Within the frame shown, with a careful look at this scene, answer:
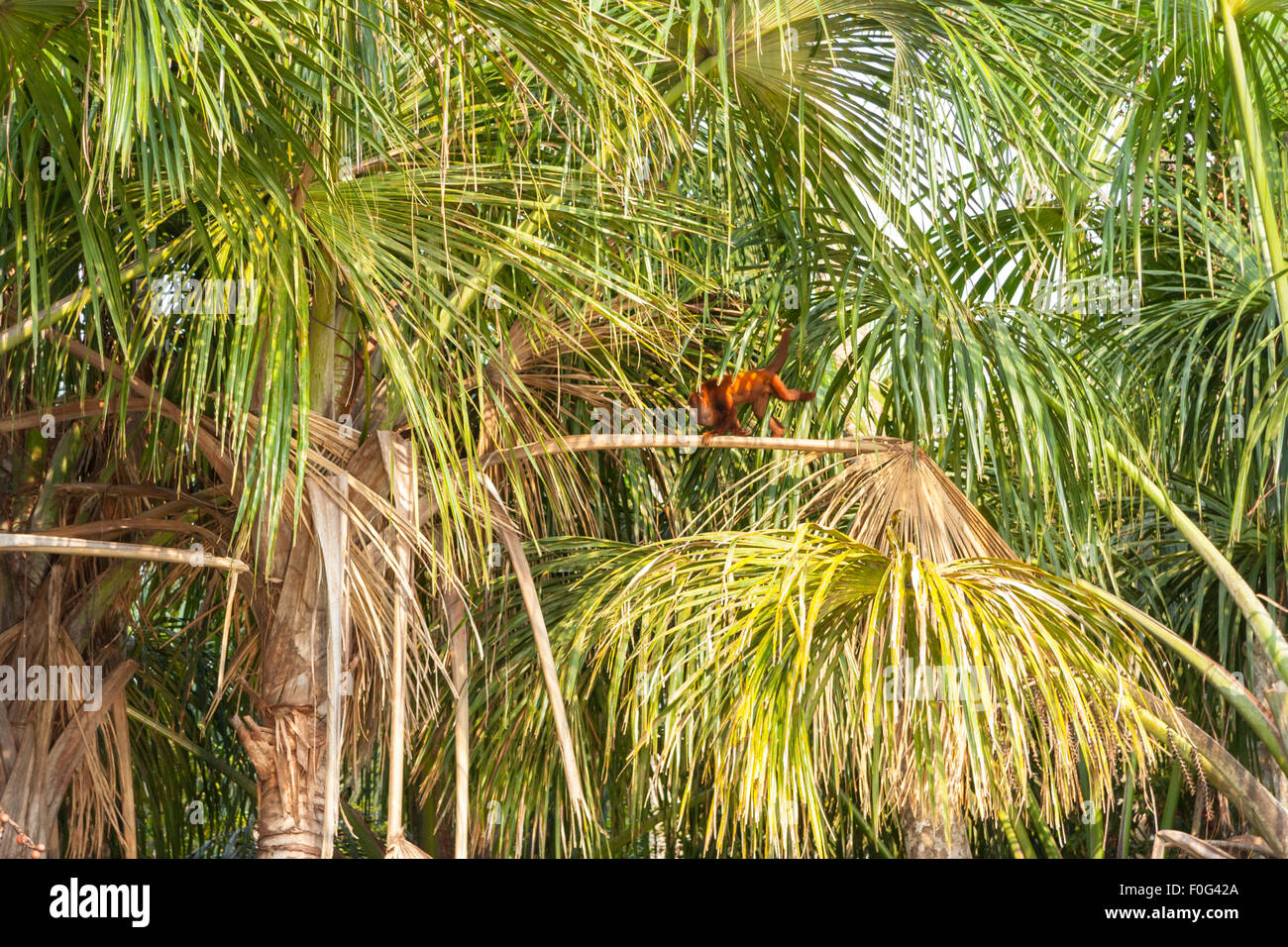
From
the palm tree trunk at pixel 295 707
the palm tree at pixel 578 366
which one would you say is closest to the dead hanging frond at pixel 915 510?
the palm tree at pixel 578 366

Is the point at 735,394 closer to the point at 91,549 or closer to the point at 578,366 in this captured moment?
the point at 578,366

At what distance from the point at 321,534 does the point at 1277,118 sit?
321 centimetres

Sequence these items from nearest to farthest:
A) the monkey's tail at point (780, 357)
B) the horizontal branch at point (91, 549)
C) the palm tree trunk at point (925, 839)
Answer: the horizontal branch at point (91, 549)
the monkey's tail at point (780, 357)
the palm tree trunk at point (925, 839)

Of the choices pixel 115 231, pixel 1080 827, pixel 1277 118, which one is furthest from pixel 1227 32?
pixel 1080 827

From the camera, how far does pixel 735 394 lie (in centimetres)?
339

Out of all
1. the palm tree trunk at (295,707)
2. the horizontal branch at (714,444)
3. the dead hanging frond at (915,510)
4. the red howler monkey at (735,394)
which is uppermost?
the red howler monkey at (735,394)

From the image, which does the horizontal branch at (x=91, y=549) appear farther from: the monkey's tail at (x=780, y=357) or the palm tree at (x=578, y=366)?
the monkey's tail at (x=780, y=357)

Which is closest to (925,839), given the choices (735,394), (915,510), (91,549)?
(915,510)

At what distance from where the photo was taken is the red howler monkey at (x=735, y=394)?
3361mm

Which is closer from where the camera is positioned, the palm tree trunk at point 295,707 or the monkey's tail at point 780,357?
the palm tree trunk at point 295,707

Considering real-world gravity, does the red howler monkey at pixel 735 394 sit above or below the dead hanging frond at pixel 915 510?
above

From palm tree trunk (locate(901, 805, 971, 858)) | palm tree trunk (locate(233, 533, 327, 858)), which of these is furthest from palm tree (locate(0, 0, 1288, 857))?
palm tree trunk (locate(901, 805, 971, 858))

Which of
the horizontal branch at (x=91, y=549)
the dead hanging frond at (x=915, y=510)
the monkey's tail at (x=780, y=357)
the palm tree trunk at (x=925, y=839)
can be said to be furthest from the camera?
the palm tree trunk at (x=925, y=839)

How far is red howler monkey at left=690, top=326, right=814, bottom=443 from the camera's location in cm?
336
